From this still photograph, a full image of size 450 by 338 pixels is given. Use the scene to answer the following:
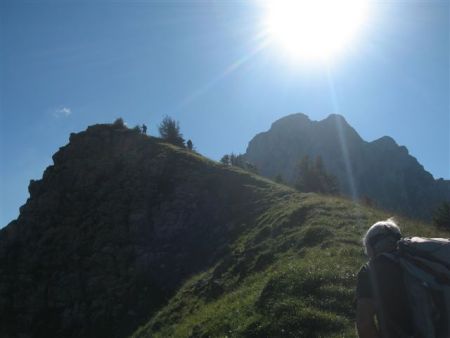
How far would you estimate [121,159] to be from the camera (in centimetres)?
6206

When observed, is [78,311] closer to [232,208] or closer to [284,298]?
[232,208]

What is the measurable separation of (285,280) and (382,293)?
11.7 metres

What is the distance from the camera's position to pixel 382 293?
5.61 meters

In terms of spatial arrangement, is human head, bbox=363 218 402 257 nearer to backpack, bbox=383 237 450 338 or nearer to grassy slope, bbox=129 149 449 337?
backpack, bbox=383 237 450 338

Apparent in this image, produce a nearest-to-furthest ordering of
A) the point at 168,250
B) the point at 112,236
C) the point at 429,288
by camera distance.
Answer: the point at 429,288 → the point at 168,250 → the point at 112,236

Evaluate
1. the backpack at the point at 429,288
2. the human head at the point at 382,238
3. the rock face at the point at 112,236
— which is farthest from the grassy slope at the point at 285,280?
the rock face at the point at 112,236

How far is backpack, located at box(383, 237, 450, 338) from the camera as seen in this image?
210 inches

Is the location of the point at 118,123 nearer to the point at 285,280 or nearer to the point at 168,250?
the point at 168,250

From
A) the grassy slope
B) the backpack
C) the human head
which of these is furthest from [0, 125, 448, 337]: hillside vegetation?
the backpack

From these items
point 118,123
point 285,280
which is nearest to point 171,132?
point 118,123

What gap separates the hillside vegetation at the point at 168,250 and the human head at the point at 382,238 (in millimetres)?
7074

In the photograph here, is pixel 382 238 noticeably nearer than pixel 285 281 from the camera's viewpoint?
Yes

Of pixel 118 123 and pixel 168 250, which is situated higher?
pixel 118 123

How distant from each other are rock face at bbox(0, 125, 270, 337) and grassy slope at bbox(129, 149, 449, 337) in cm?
767
